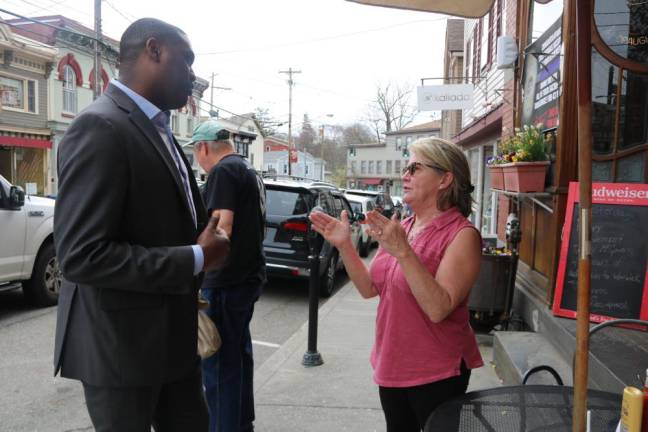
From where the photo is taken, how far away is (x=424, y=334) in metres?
2.04

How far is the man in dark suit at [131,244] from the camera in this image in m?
1.56

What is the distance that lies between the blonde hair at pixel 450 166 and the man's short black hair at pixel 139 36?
108 cm

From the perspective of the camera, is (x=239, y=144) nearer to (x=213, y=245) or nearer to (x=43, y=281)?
(x=43, y=281)

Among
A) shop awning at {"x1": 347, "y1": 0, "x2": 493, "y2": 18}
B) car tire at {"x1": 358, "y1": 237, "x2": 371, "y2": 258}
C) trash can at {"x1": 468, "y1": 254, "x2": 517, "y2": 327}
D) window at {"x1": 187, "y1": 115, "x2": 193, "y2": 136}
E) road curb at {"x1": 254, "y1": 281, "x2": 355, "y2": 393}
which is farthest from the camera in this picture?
window at {"x1": 187, "y1": 115, "x2": 193, "y2": 136}

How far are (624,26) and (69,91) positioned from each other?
2534cm

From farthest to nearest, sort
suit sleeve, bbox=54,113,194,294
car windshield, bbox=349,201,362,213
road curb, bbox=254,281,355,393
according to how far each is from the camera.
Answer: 1. car windshield, bbox=349,201,362,213
2. road curb, bbox=254,281,355,393
3. suit sleeve, bbox=54,113,194,294

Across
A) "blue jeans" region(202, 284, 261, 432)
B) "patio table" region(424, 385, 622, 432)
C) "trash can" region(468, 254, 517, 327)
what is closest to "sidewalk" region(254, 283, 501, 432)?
"trash can" region(468, 254, 517, 327)

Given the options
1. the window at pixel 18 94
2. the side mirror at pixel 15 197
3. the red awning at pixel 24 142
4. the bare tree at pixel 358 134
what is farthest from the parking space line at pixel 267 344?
the bare tree at pixel 358 134

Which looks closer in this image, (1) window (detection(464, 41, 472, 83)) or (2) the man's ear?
(2) the man's ear

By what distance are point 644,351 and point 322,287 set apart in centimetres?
562

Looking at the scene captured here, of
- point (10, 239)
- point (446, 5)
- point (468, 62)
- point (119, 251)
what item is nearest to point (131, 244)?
point (119, 251)

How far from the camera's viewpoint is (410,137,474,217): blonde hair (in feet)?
7.01

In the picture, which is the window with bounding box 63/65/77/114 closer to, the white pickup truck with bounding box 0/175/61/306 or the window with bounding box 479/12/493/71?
the window with bounding box 479/12/493/71

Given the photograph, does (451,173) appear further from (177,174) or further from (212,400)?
(212,400)
